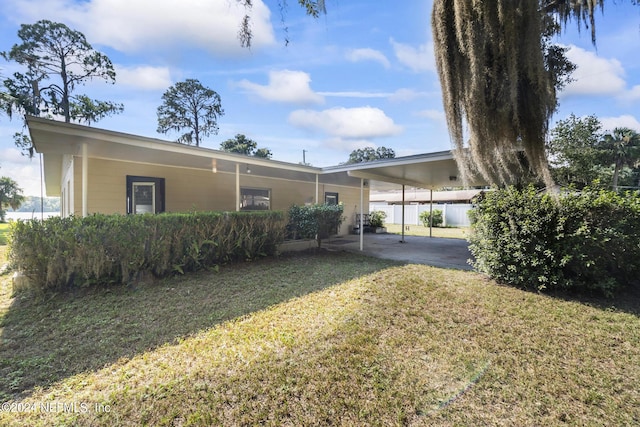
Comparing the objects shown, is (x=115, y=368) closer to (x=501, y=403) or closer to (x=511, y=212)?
(x=501, y=403)

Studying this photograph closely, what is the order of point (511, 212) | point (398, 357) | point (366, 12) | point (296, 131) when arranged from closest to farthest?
point (398, 357), point (366, 12), point (511, 212), point (296, 131)

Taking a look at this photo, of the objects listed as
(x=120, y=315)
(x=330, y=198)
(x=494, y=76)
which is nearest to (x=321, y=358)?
(x=120, y=315)

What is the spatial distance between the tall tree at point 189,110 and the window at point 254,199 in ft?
49.7

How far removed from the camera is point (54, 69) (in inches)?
590

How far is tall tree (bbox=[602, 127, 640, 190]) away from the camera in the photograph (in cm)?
1977

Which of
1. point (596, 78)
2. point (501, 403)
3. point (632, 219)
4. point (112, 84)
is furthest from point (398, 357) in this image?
point (112, 84)

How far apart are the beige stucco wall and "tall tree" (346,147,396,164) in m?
38.5

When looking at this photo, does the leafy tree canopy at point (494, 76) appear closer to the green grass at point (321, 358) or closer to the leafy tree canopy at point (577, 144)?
the green grass at point (321, 358)

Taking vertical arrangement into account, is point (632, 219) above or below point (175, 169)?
below

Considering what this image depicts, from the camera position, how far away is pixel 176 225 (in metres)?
5.14

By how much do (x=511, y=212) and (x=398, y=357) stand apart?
11.0 ft

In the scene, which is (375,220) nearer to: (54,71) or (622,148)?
(54,71)

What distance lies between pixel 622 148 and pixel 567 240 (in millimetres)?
25645

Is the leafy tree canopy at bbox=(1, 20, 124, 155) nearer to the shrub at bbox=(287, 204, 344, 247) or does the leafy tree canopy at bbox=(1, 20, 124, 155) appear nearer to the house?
the shrub at bbox=(287, 204, 344, 247)
